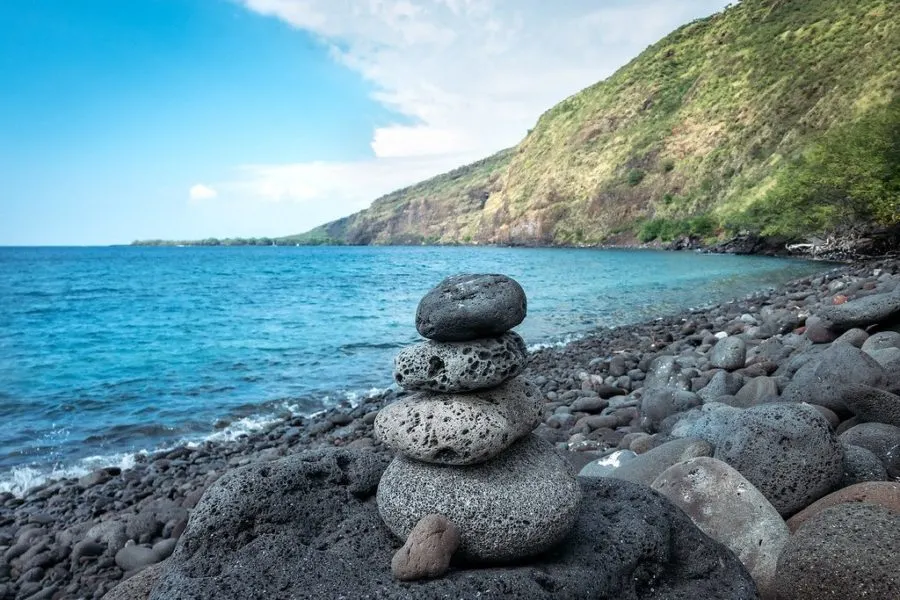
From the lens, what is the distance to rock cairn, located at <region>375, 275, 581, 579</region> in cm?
396

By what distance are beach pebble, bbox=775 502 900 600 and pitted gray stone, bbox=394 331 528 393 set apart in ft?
7.29

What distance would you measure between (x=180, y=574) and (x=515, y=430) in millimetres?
2339

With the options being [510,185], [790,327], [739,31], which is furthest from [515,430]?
[510,185]

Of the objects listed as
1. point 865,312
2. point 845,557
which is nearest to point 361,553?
point 845,557

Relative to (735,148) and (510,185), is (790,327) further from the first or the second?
(510,185)

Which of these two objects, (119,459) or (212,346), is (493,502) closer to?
(119,459)

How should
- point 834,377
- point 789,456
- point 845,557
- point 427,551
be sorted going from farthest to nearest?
point 834,377
point 789,456
point 845,557
point 427,551

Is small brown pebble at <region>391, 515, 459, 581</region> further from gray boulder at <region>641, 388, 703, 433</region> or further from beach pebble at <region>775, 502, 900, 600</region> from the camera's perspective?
gray boulder at <region>641, 388, 703, 433</region>

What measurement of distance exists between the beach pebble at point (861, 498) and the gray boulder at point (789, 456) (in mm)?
160

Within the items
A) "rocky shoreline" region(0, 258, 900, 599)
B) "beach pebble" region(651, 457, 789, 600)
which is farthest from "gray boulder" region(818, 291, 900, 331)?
"beach pebble" region(651, 457, 789, 600)

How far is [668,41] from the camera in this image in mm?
117562

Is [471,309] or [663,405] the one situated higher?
[471,309]

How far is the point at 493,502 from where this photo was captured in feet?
13.1

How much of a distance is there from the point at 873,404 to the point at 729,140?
83386 mm
